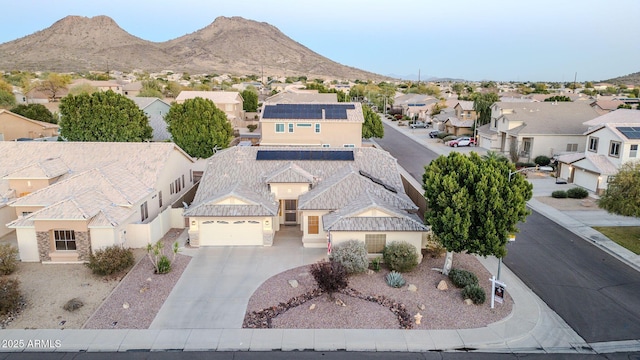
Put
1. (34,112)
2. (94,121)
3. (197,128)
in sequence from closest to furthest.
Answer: (94,121)
(197,128)
(34,112)

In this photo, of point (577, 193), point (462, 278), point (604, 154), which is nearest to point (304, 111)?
point (577, 193)

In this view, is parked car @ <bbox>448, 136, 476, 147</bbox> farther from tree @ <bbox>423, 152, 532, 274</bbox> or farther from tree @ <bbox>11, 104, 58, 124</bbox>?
tree @ <bbox>11, 104, 58, 124</bbox>

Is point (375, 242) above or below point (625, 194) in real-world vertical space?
below

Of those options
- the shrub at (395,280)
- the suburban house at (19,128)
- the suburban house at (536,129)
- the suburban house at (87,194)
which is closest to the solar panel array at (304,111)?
the suburban house at (87,194)

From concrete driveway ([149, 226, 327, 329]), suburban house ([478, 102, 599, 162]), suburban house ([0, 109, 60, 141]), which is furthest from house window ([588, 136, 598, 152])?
suburban house ([0, 109, 60, 141])

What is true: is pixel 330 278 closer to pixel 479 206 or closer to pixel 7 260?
pixel 479 206

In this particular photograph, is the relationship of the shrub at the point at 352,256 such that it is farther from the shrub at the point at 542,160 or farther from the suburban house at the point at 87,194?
the shrub at the point at 542,160
